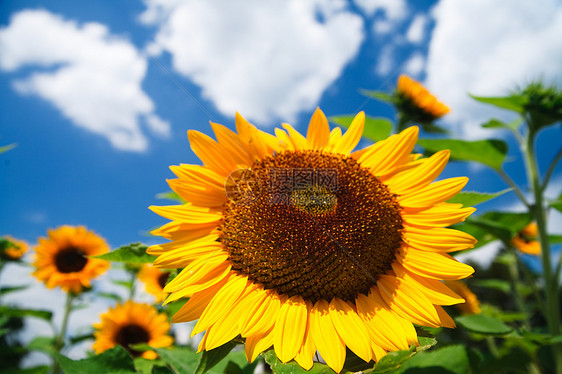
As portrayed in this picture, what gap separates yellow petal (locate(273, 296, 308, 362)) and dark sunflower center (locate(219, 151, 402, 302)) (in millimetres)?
57

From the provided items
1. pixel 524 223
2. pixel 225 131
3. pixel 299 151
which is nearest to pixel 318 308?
pixel 299 151

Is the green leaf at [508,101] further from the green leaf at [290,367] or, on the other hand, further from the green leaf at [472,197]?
the green leaf at [290,367]

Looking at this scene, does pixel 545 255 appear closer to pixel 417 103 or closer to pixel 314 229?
pixel 417 103

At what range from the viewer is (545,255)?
3168 millimetres

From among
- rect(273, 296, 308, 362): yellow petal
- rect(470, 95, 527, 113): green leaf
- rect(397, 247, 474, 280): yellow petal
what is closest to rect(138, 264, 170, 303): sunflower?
rect(273, 296, 308, 362): yellow petal

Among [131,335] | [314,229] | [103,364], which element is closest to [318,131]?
[314,229]

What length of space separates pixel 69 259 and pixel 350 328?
4.81 m

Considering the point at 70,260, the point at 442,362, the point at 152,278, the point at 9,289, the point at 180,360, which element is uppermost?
the point at 9,289

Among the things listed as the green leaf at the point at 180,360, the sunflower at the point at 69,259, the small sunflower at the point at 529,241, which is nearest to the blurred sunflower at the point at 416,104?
the small sunflower at the point at 529,241

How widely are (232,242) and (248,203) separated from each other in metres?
0.19

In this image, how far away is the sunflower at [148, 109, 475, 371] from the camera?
1476 mm

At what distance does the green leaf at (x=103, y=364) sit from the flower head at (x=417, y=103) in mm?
3527

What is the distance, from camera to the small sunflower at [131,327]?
3834 mm

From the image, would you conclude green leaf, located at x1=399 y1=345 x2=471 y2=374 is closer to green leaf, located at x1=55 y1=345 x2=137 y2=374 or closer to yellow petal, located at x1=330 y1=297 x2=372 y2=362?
yellow petal, located at x1=330 y1=297 x2=372 y2=362
